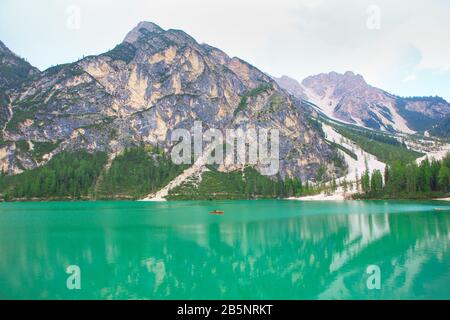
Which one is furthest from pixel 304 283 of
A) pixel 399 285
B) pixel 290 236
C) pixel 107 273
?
pixel 290 236

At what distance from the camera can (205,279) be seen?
31672 millimetres

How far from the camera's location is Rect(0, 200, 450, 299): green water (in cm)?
2812

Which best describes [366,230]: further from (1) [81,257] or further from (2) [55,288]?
(2) [55,288]

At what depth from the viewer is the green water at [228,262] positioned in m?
28.1

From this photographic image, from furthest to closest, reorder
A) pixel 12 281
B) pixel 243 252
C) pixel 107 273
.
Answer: pixel 243 252 < pixel 107 273 < pixel 12 281

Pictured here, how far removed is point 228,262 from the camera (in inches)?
1511

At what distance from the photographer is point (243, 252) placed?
4331 cm

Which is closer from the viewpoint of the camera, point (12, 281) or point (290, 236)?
point (12, 281)

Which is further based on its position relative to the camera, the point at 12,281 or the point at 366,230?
the point at 366,230
